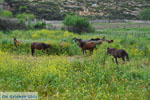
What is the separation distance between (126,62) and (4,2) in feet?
236

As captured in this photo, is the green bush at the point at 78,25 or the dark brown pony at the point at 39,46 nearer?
the dark brown pony at the point at 39,46

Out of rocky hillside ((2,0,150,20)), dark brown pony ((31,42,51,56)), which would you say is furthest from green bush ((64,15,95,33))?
rocky hillside ((2,0,150,20))

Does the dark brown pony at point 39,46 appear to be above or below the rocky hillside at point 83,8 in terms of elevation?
above

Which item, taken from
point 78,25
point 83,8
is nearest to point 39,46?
point 78,25

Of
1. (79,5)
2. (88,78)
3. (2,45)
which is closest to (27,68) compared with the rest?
(88,78)

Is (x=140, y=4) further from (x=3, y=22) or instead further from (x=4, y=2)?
(x=3, y=22)

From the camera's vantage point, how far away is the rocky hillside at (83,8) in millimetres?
66250

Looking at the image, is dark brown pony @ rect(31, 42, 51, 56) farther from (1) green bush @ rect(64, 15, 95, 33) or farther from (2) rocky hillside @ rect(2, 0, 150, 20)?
(2) rocky hillside @ rect(2, 0, 150, 20)

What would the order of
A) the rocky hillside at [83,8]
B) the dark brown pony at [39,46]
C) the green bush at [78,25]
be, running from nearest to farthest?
the dark brown pony at [39,46]
the green bush at [78,25]
the rocky hillside at [83,8]

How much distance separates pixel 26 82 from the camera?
6410 mm

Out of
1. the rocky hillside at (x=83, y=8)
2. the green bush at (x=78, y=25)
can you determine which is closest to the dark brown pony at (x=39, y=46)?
the green bush at (x=78, y=25)

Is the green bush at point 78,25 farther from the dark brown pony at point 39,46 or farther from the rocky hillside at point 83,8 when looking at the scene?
the rocky hillside at point 83,8

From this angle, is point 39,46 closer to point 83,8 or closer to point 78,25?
point 78,25

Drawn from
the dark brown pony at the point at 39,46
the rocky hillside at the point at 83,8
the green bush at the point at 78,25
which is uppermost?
the dark brown pony at the point at 39,46
